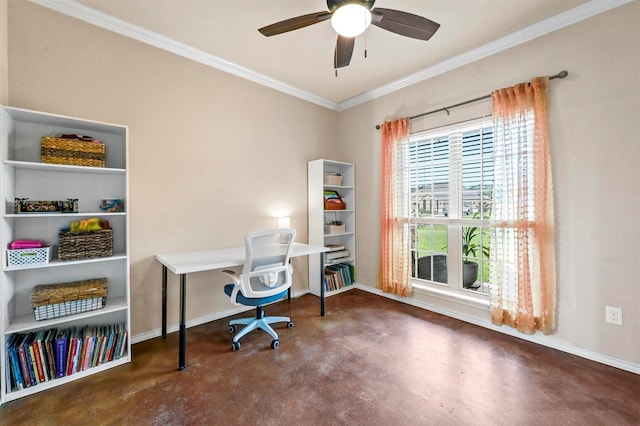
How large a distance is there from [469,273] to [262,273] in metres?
2.16

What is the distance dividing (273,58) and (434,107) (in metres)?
1.81

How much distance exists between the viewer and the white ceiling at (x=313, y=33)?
6.61ft

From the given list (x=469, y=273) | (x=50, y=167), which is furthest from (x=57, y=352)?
(x=469, y=273)

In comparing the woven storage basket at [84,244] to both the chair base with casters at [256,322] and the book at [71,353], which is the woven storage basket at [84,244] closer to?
the book at [71,353]

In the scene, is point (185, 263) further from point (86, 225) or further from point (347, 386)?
Answer: point (347, 386)

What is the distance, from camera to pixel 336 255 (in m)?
3.66

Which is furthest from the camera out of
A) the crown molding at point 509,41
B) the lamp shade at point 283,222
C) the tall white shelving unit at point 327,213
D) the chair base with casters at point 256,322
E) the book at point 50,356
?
the tall white shelving unit at point 327,213

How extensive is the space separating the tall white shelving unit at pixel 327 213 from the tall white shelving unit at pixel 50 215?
80.3 inches

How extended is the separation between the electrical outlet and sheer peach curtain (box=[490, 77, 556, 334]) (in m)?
0.30

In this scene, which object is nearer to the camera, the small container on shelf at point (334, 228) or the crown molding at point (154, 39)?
the crown molding at point (154, 39)

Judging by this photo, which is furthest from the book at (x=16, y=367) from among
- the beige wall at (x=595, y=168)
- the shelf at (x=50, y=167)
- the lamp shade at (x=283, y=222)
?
the beige wall at (x=595, y=168)

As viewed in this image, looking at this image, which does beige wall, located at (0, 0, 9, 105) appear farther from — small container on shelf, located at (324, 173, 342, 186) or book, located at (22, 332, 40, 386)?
small container on shelf, located at (324, 173, 342, 186)

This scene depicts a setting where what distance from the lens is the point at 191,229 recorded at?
2629 millimetres

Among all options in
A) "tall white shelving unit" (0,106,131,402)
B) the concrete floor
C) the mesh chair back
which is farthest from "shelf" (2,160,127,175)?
the concrete floor
